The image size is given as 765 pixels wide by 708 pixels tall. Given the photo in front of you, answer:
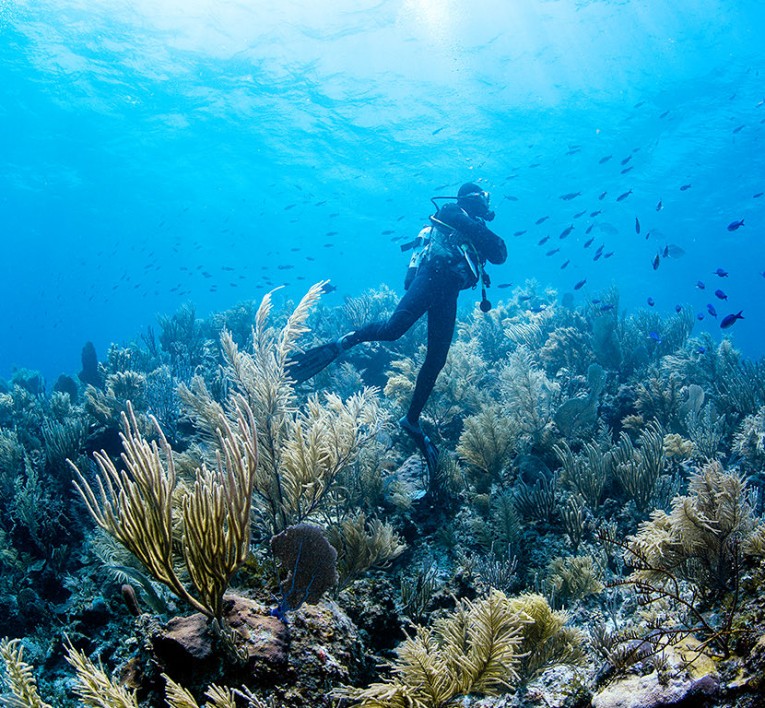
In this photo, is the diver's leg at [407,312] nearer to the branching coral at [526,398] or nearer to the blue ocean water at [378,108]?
the branching coral at [526,398]

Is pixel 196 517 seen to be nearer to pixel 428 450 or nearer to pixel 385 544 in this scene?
pixel 385 544

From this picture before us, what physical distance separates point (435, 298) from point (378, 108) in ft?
87.0

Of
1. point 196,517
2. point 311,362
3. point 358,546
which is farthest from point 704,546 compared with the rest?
point 311,362

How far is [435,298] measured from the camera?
21.4 feet

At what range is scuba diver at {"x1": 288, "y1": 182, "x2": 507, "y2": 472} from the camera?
6.38 meters

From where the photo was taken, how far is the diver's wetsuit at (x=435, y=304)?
6375 mm

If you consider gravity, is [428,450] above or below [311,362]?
below

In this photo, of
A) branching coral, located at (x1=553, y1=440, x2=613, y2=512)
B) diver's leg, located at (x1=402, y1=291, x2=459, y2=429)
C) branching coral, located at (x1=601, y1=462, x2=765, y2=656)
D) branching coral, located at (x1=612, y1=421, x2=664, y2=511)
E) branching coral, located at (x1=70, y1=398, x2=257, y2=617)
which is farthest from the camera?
diver's leg, located at (x1=402, y1=291, x2=459, y2=429)

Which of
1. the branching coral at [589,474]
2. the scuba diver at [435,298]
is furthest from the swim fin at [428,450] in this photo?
the branching coral at [589,474]

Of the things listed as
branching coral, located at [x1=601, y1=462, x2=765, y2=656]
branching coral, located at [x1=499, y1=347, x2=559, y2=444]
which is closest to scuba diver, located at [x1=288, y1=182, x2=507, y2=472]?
branching coral, located at [x1=499, y1=347, x2=559, y2=444]

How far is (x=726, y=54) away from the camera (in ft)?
77.4

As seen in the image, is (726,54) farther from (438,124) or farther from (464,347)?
(464,347)

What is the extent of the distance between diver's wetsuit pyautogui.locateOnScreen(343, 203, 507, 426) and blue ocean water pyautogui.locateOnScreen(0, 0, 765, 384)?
629cm

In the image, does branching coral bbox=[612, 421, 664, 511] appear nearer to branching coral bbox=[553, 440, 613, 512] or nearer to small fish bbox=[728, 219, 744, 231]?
branching coral bbox=[553, 440, 613, 512]
